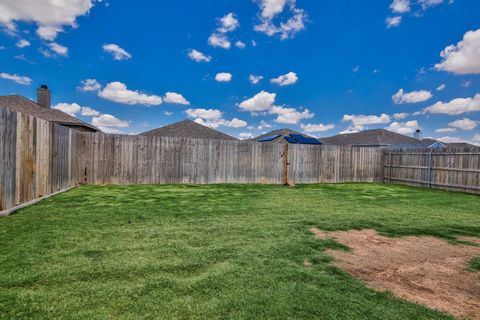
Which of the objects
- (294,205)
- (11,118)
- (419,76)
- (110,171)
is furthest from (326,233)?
(419,76)

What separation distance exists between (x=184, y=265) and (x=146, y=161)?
838 centimetres

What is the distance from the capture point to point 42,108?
18.2 m

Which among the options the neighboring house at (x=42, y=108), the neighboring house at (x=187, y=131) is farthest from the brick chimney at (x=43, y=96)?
the neighboring house at (x=187, y=131)

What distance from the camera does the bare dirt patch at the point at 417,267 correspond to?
87.0 inches

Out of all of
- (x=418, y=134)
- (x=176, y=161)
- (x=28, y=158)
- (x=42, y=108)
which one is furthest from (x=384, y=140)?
(x=42, y=108)

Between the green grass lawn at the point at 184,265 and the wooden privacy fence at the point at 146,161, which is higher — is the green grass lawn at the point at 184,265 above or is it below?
below

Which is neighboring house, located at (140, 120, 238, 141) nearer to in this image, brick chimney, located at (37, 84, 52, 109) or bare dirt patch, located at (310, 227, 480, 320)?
brick chimney, located at (37, 84, 52, 109)

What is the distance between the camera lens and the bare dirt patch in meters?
2.21

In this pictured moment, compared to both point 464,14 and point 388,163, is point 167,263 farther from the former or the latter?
point 464,14

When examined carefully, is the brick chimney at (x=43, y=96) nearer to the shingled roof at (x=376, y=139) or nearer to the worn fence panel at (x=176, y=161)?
the worn fence panel at (x=176, y=161)

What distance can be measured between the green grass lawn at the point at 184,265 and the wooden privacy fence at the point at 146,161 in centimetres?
102

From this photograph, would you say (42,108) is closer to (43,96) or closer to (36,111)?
(36,111)

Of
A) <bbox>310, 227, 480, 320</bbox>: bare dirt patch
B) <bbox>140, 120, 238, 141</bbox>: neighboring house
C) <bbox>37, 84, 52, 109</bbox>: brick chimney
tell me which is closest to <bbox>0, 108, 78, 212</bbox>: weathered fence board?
<bbox>310, 227, 480, 320</bbox>: bare dirt patch

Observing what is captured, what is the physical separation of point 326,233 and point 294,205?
7.93ft
